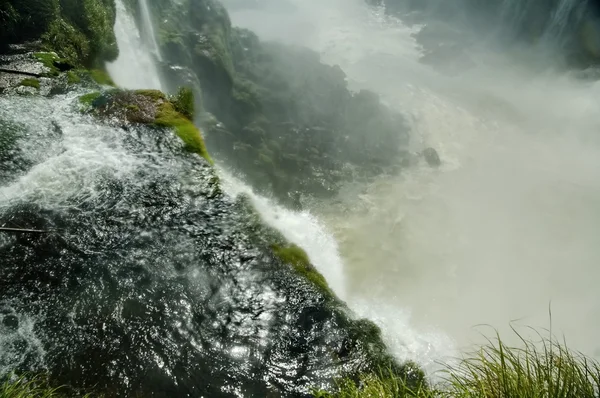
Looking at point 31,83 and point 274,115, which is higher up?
point 31,83

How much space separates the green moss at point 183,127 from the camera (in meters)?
10.1

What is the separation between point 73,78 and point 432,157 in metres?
19.5

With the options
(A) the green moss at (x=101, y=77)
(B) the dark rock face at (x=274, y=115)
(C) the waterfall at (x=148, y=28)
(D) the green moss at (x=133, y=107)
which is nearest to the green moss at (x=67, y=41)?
(A) the green moss at (x=101, y=77)

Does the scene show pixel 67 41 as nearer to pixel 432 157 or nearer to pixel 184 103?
pixel 184 103

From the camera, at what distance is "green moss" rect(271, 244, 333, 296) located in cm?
734

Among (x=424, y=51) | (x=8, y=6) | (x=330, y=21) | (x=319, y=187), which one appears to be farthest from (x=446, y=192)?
(x=330, y=21)

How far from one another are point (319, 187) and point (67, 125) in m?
12.9

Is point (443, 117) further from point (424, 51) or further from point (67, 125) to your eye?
point (67, 125)

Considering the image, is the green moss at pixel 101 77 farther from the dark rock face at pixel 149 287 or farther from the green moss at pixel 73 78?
the dark rock face at pixel 149 287

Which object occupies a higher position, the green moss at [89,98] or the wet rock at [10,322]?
the green moss at [89,98]

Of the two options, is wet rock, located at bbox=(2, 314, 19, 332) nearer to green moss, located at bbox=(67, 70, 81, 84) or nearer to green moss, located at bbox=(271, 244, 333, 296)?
green moss, located at bbox=(271, 244, 333, 296)

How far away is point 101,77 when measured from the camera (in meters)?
13.4

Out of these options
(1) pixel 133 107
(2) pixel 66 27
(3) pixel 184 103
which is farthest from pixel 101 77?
(3) pixel 184 103

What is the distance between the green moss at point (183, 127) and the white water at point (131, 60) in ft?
19.1
